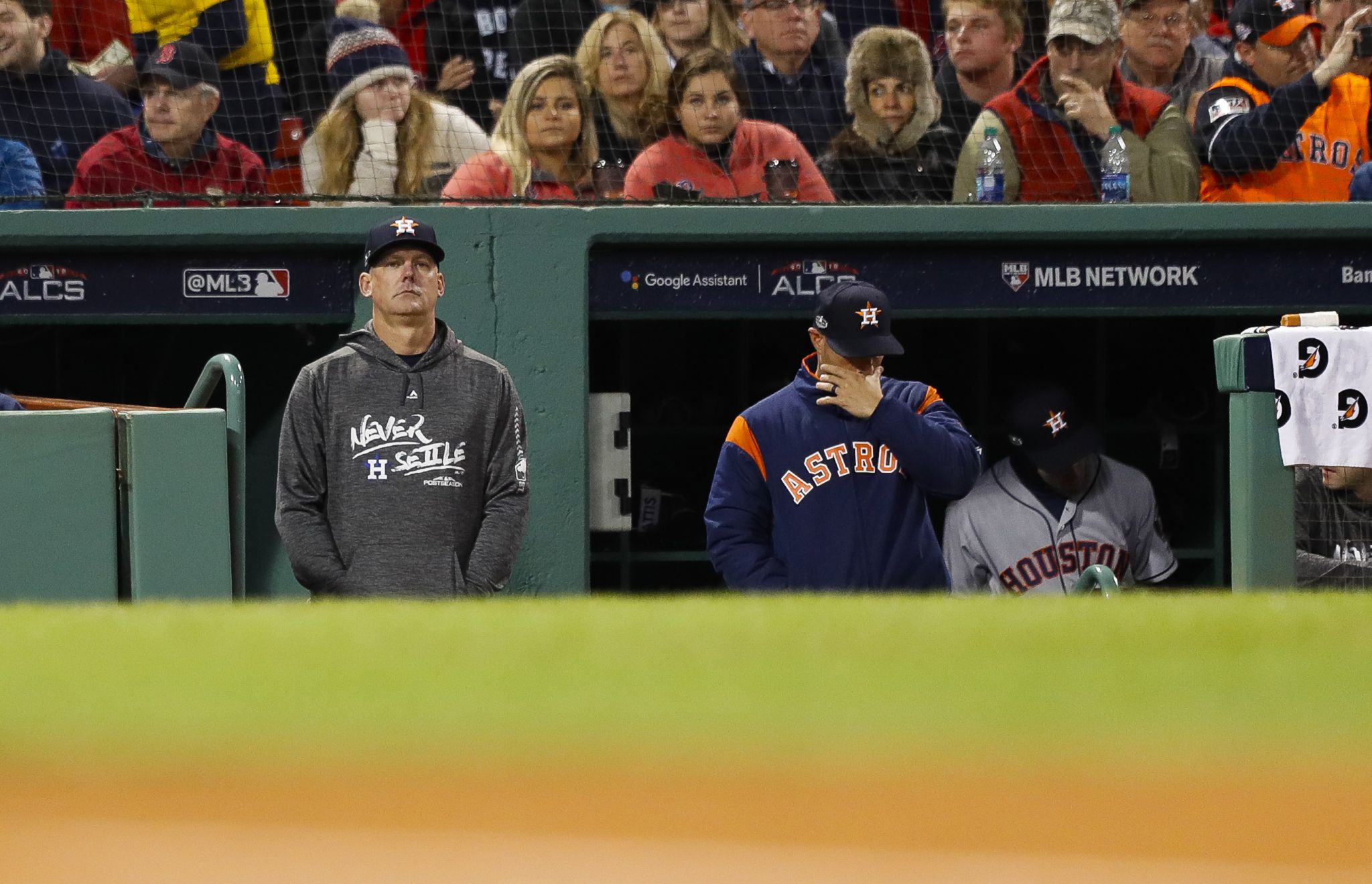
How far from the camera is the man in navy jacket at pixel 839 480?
170 inches

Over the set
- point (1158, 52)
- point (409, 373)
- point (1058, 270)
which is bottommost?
point (409, 373)

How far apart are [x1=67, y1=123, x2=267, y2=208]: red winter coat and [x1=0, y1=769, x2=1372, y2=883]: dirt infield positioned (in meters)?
5.36

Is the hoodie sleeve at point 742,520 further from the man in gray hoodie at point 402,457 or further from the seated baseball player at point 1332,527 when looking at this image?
the seated baseball player at point 1332,527

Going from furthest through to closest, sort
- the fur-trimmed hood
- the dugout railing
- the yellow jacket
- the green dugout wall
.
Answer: the yellow jacket < the fur-trimmed hood < the green dugout wall < the dugout railing

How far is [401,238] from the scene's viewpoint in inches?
169

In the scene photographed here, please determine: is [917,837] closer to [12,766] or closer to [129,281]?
[12,766]

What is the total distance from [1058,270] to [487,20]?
2.71 meters

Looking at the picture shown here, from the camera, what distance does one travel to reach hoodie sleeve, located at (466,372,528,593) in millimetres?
4180

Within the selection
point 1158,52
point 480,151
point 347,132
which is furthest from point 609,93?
point 1158,52

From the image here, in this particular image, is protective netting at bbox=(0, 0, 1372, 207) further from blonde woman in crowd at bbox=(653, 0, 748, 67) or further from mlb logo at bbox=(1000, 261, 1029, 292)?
mlb logo at bbox=(1000, 261, 1029, 292)

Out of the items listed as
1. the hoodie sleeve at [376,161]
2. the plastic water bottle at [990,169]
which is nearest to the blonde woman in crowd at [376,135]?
the hoodie sleeve at [376,161]

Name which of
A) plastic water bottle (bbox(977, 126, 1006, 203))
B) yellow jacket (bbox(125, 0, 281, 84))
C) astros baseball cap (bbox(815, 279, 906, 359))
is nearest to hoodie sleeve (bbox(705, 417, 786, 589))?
astros baseball cap (bbox(815, 279, 906, 359))

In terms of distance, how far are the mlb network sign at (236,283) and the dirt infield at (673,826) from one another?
532 centimetres

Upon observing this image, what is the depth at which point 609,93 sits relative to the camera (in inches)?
240
